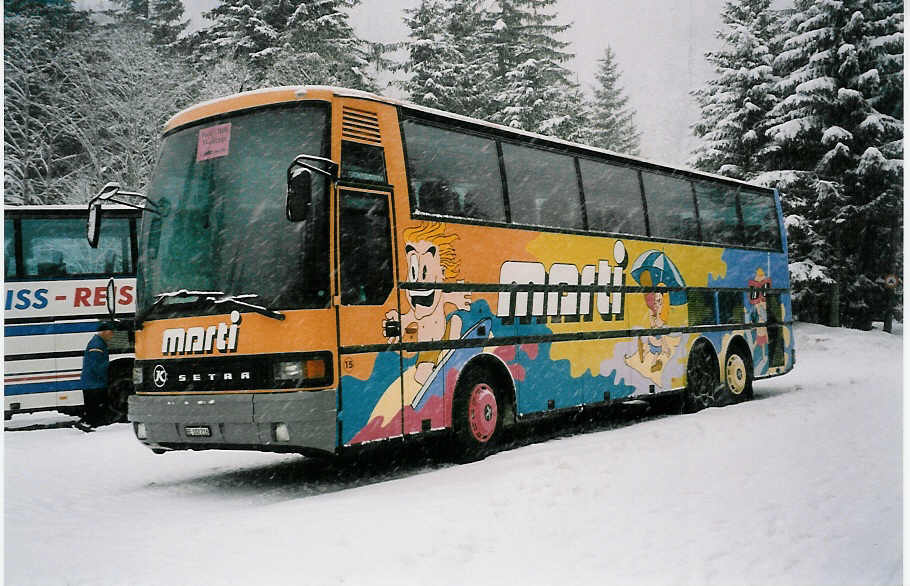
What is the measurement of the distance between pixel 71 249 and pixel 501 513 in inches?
326

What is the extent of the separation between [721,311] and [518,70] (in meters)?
4.78

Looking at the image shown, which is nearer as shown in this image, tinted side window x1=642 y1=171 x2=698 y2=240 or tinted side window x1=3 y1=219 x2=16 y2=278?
tinted side window x1=3 y1=219 x2=16 y2=278

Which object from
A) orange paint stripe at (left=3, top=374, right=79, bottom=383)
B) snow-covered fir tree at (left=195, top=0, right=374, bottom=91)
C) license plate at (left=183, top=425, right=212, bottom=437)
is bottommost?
license plate at (left=183, top=425, right=212, bottom=437)

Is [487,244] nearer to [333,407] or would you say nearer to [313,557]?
[333,407]

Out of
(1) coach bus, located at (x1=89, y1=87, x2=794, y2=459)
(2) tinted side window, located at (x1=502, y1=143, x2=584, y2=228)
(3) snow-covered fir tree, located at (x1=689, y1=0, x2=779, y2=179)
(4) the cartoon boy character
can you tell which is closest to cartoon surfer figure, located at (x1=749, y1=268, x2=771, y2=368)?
(3) snow-covered fir tree, located at (x1=689, y1=0, x2=779, y2=179)

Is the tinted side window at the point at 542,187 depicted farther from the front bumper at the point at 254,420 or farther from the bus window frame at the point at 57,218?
the bus window frame at the point at 57,218

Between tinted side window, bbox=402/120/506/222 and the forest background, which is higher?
the forest background

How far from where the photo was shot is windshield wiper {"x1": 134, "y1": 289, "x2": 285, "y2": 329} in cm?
718

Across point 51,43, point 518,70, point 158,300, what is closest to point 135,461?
point 158,300

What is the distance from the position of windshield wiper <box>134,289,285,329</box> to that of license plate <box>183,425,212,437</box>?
965mm

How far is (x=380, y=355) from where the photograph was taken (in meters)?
7.66

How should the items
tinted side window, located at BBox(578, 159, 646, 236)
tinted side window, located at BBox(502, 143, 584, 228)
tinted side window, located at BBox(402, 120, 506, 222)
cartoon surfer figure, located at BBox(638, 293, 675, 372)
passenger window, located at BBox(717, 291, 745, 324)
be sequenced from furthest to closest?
passenger window, located at BBox(717, 291, 745, 324), cartoon surfer figure, located at BBox(638, 293, 675, 372), tinted side window, located at BBox(578, 159, 646, 236), tinted side window, located at BBox(502, 143, 584, 228), tinted side window, located at BBox(402, 120, 506, 222)

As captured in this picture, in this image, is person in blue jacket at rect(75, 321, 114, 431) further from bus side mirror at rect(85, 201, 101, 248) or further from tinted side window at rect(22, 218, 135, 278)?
bus side mirror at rect(85, 201, 101, 248)

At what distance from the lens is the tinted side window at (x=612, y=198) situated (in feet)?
34.8
